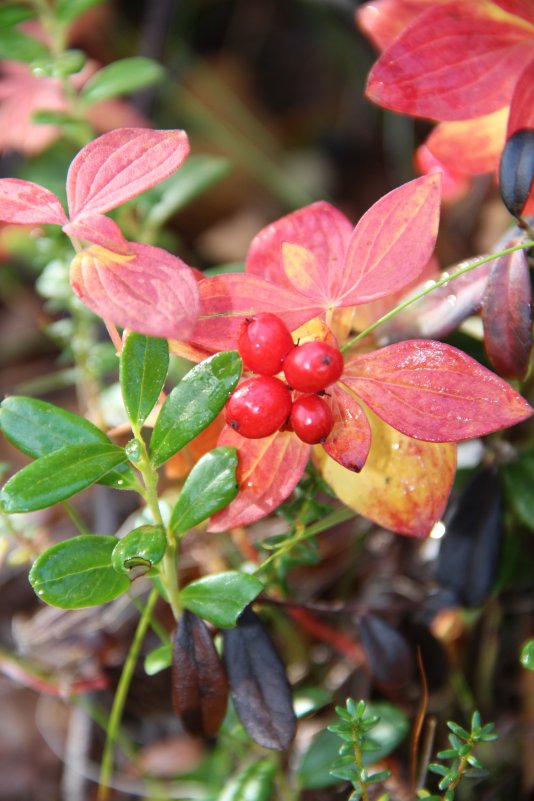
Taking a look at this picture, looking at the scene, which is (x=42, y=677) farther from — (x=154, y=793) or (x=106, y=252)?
(x=106, y=252)

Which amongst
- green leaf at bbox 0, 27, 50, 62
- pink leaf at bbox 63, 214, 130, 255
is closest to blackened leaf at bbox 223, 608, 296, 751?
pink leaf at bbox 63, 214, 130, 255

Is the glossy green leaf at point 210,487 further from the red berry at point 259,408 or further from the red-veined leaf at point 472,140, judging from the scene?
the red-veined leaf at point 472,140

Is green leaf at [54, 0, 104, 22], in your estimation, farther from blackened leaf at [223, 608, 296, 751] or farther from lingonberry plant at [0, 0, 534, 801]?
blackened leaf at [223, 608, 296, 751]

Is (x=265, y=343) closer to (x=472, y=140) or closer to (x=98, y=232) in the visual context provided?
(x=98, y=232)

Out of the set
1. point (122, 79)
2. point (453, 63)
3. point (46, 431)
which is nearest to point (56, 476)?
point (46, 431)

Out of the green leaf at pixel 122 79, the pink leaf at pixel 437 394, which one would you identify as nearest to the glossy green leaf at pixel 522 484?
the pink leaf at pixel 437 394

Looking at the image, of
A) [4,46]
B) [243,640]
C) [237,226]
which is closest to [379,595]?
[243,640]
